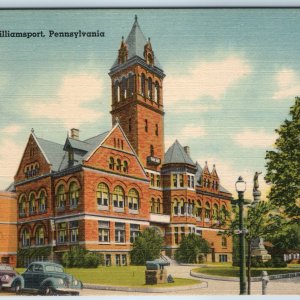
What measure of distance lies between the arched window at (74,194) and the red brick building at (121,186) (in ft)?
0.13

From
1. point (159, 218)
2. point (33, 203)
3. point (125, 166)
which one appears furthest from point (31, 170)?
point (159, 218)

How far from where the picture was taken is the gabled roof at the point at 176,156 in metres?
21.4

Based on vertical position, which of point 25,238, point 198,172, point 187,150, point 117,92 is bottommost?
point 25,238

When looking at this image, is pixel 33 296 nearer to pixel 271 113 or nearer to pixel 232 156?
pixel 232 156

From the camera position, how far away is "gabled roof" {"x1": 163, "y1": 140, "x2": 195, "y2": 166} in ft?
70.1

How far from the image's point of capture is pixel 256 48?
2039 centimetres

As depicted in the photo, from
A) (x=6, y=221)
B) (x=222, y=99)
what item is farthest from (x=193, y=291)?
(x=6, y=221)

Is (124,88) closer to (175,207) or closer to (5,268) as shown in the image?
→ (175,207)

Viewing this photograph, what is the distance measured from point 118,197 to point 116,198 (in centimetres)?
14

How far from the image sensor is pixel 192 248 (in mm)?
22828

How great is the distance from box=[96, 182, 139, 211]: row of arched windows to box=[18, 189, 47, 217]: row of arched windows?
2.47m

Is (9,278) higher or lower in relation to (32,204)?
lower

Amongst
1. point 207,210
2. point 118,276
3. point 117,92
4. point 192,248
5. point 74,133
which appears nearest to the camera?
point 118,276

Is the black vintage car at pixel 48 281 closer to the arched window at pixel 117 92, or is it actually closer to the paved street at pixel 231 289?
the paved street at pixel 231 289
